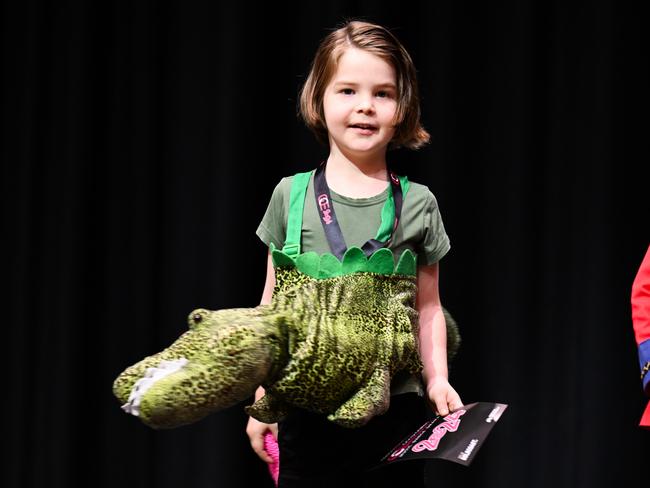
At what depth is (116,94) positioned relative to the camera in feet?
7.52

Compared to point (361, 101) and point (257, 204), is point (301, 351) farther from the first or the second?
point (257, 204)

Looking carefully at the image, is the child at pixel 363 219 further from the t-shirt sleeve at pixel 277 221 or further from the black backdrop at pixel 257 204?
the black backdrop at pixel 257 204

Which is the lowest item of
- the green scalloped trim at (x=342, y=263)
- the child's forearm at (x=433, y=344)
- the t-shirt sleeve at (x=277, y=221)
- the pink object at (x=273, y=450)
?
the pink object at (x=273, y=450)

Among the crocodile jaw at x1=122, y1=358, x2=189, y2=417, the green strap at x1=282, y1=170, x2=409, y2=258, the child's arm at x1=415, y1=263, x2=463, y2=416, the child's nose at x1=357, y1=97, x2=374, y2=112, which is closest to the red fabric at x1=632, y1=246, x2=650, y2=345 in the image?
the child's arm at x1=415, y1=263, x2=463, y2=416

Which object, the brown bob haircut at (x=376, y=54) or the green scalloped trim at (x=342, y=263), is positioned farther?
the brown bob haircut at (x=376, y=54)

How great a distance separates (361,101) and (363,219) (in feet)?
0.60

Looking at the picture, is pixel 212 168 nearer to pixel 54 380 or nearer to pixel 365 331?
pixel 54 380

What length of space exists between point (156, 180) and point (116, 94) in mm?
229

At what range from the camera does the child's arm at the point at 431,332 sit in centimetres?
150

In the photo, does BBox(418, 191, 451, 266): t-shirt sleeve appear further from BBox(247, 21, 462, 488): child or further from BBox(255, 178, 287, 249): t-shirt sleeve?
BBox(255, 178, 287, 249): t-shirt sleeve

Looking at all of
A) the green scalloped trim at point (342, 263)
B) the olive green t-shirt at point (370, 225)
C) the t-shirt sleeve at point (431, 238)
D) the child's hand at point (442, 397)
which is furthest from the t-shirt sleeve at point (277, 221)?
the child's hand at point (442, 397)

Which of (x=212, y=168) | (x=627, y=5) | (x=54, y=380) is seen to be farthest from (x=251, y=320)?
(x=627, y=5)

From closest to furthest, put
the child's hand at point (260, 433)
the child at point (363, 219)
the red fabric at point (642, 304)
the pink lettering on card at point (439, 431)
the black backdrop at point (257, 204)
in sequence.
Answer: the pink lettering on card at point (439, 431), the child at point (363, 219), the child's hand at point (260, 433), the red fabric at point (642, 304), the black backdrop at point (257, 204)

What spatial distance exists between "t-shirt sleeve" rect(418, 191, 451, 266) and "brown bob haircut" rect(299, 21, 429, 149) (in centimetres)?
13
